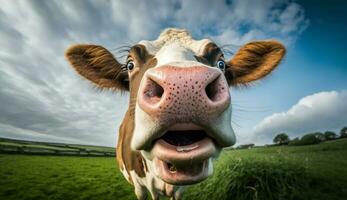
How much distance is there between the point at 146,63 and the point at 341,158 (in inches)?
272

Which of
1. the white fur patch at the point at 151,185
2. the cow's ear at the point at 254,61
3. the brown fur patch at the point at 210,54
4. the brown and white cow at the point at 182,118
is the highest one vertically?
the cow's ear at the point at 254,61

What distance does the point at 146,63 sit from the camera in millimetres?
2775

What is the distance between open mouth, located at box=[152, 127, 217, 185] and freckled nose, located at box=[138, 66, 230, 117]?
0.87 feet

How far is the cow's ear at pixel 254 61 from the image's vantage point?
366cm

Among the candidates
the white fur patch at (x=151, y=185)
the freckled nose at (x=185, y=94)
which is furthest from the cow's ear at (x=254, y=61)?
the freckled nose at (x=185, y=94)

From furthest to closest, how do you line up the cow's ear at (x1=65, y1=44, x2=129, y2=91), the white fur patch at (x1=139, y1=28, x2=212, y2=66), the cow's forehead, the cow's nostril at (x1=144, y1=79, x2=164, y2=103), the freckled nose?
→ 1. the cow's ear at (x1=65, y1=44, x2=129, y2=91)
2. the cow's forehead
3. the white fur patch at (x1=139, y1=28, x2=212, y2=66)
4. the cow's nostril at (x1=144, y1=79, x2=164, y2=103)
5. the freckled nose

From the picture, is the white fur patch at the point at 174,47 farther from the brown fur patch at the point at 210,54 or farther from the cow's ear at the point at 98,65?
the cow's ear at the point at 98,65

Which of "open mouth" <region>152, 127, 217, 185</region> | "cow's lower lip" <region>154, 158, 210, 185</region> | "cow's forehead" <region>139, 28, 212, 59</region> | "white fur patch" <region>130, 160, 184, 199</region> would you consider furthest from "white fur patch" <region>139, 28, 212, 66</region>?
"white fur patch" <region>130, 160, 184, 199</region>

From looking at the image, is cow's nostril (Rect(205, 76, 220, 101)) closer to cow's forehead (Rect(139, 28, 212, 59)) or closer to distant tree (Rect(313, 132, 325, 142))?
cow's forehead (Rect(139, 28, 212, 59))

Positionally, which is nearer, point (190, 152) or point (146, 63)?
point (190, 152)

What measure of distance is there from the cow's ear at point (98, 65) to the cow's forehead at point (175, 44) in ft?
2.99

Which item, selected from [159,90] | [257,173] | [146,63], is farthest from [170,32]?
[257,173]

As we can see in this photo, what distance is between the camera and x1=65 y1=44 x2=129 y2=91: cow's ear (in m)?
3.63

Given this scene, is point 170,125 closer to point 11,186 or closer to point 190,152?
point 190,152
